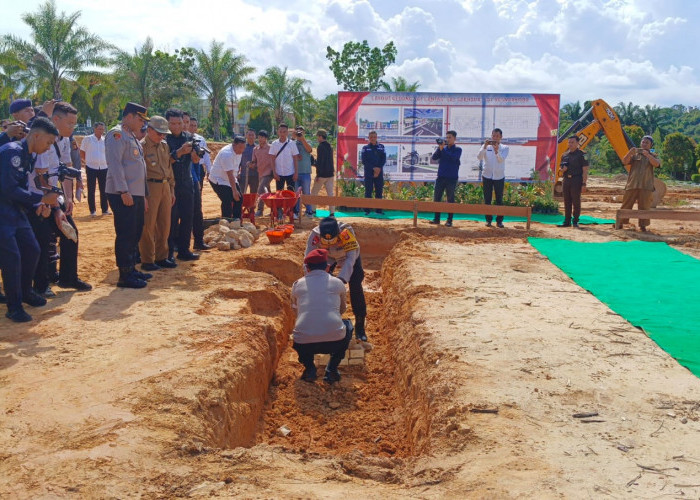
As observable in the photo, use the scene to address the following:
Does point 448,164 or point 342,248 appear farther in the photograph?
point 448,164

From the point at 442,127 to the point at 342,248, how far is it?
9813 mm

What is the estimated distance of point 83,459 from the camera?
3600 millimetres

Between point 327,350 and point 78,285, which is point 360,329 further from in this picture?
point 78,285

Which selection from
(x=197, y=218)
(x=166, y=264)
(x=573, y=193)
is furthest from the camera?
(x=573, y=193)

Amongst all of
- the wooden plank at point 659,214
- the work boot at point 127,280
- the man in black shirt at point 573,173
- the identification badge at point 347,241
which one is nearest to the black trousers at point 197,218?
the work boot at point 127,280

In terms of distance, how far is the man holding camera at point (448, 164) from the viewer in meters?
12.2

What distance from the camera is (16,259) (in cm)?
586

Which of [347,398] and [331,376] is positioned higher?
[331,376]

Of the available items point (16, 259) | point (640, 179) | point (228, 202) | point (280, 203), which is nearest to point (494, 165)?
point (640, 179)

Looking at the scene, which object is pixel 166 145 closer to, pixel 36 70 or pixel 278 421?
pixel 278 421

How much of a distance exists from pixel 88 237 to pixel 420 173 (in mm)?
8033

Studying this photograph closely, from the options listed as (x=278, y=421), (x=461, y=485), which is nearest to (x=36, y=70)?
(x=278, y=421)

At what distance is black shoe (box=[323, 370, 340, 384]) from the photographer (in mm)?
6250

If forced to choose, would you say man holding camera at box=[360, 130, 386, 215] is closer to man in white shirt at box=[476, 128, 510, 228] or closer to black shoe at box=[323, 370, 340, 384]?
man in white shirt at box=[476, 128, 510, 228]
